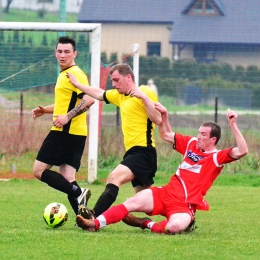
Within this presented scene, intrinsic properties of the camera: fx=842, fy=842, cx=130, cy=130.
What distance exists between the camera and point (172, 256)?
23.1 ft

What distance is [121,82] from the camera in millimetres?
8789

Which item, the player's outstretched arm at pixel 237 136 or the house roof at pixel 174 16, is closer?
the player's outstretched arm at pixel 237 136

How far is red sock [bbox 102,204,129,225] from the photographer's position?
8.25m

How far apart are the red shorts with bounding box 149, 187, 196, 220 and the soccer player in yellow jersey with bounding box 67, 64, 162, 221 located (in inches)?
11.3

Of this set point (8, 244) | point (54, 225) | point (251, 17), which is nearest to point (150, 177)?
point (54, 225)

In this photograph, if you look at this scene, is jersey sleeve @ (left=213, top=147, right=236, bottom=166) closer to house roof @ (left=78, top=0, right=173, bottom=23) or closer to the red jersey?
the red jersey

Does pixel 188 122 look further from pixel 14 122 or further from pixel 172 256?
pixel 172 256

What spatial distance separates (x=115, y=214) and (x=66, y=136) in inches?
69.6

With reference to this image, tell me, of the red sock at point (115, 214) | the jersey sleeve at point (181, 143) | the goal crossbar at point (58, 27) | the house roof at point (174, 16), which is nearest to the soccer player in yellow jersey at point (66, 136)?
the jersey sleeve at point (181, 143)

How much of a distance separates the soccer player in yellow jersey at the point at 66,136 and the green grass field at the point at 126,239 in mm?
438

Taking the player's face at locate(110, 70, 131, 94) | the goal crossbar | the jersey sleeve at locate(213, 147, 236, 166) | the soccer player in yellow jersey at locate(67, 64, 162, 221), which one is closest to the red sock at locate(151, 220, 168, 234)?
the soccer player in yellow jersey at locate(67, 64, 162, 221)

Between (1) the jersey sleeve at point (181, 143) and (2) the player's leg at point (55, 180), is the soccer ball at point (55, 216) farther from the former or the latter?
(1) the jersey sleeve at point (181, 143)

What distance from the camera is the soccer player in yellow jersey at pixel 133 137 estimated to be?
870 centimetres

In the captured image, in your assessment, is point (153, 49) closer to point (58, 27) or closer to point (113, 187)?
point (58, 27)
